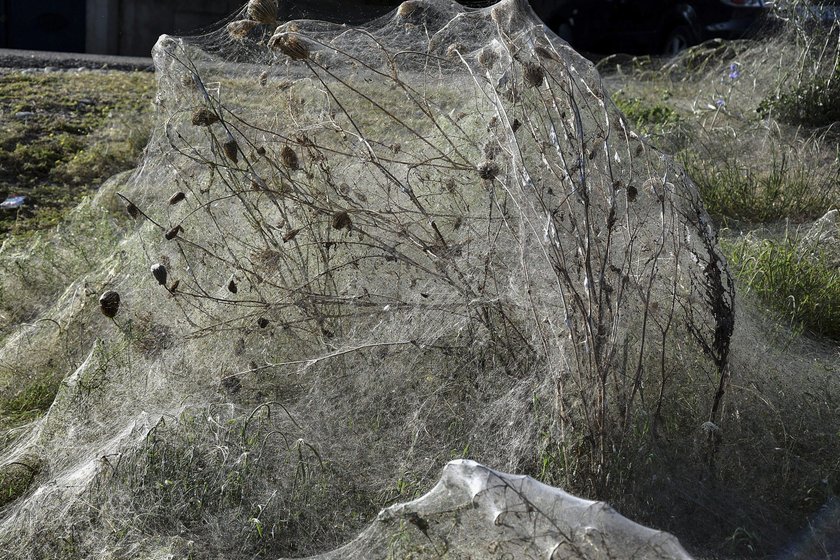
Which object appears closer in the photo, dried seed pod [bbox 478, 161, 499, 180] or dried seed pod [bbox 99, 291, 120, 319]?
dried seed pod [bbox 478, 161, 499, 180]

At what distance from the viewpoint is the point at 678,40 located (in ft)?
42.3

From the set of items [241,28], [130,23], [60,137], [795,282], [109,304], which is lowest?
[130,23]

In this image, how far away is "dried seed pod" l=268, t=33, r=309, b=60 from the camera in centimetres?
315

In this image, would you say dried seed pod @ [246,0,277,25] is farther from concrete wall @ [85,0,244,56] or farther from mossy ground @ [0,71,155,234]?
concrete wall @ [85,0,244,56]

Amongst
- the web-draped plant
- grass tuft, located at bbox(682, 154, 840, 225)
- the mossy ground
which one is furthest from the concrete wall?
the web-draped plant

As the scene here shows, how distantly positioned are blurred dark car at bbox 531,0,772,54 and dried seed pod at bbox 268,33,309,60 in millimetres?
9566

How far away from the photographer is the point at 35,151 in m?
6.55

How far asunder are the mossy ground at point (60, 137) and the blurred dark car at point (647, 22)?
6938 millimetres

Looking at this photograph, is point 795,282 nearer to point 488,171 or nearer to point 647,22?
point 488,171

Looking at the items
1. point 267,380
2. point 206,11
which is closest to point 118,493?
point 267,380

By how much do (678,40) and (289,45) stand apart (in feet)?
34.9

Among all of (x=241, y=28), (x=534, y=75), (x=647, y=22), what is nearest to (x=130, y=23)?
(x=647, y=22)

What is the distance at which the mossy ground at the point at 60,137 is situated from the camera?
602cm

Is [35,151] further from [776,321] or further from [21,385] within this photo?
[776,321]
